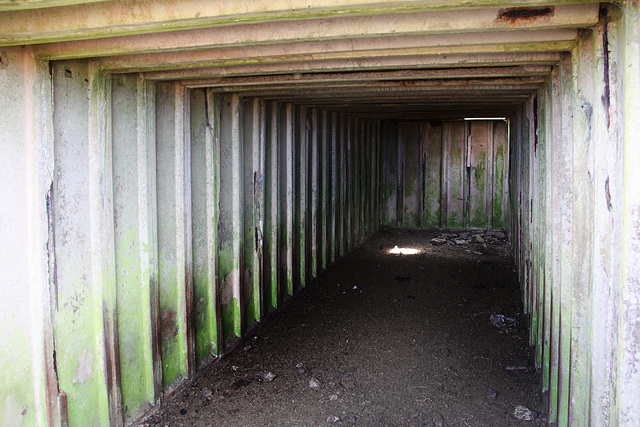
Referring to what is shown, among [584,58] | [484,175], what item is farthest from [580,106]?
[484,175]

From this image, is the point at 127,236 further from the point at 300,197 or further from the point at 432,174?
the point at 432,174

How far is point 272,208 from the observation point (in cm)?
615

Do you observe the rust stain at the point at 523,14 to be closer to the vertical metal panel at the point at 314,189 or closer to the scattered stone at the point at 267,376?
the scattered stone at the point at 267,376

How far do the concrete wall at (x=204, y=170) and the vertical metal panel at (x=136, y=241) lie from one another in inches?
0.6

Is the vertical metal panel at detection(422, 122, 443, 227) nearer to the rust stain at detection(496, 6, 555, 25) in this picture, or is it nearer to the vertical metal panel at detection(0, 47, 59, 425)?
the rust stain at detection(496, 6, 555, 25)

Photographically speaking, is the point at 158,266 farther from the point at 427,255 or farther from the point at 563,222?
the point at 427,255

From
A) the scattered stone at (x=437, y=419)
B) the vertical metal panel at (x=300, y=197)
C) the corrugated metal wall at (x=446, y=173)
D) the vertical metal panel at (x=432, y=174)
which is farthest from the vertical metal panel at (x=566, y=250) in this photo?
the vertical metal panel at (x=432, y=174)

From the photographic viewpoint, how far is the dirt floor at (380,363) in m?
4.00

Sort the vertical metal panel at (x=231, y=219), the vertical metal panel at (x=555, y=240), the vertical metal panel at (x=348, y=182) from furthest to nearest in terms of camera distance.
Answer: the vertical metal panel at (x=348, y=182)
the vertical metal panel at (x=231, y=219)
the vertical metal panel at (x=555, y=240)

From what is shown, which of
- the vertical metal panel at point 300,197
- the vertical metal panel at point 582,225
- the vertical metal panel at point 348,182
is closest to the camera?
the vertical metal panel at point 582,225

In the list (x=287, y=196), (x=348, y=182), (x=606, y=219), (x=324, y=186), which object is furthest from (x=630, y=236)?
(x=348, y=182)

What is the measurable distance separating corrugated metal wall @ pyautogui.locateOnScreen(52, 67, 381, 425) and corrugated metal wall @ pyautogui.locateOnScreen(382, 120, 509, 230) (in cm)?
646

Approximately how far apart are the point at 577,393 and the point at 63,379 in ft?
10.3

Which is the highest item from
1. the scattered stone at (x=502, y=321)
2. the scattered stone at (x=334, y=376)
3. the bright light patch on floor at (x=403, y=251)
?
the bright light patch on floor at (x=403, y=251)
